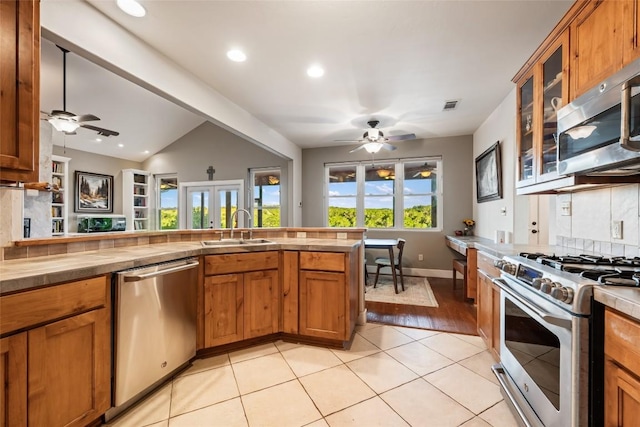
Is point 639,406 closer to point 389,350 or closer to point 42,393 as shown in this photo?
point 389,350

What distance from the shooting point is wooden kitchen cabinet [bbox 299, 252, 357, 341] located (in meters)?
2.26

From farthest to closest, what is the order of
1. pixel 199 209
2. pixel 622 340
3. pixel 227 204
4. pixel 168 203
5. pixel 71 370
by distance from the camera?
1. pixel 168 203
2. pixel 199 209
3. pixel 227 204
4. pixel 71 370
5. pixel 622 340

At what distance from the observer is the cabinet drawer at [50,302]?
1.08 meters

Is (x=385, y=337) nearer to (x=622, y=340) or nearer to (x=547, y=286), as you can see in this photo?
(x=547, y=286)

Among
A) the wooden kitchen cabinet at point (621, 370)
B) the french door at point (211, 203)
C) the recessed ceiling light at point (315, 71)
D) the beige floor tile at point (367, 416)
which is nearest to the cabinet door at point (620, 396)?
the wooden kitchen cabinet at point (621, 370)

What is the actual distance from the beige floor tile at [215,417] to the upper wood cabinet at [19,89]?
1.48 meters

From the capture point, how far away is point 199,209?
670cm

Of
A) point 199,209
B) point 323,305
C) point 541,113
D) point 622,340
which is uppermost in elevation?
point 541,113

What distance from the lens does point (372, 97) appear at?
3420mm

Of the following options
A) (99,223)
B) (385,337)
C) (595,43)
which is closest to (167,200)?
(99,223)

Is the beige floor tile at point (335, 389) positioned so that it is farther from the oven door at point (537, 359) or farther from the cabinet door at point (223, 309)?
the oven door at point (537, 359)

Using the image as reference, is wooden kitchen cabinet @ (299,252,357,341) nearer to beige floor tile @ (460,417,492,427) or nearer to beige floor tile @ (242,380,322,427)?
beige floor tile @ (242,380,322,427)

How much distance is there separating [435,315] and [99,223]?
7303mm

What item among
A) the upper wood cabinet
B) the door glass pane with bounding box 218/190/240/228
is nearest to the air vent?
the upper wood cabinet
